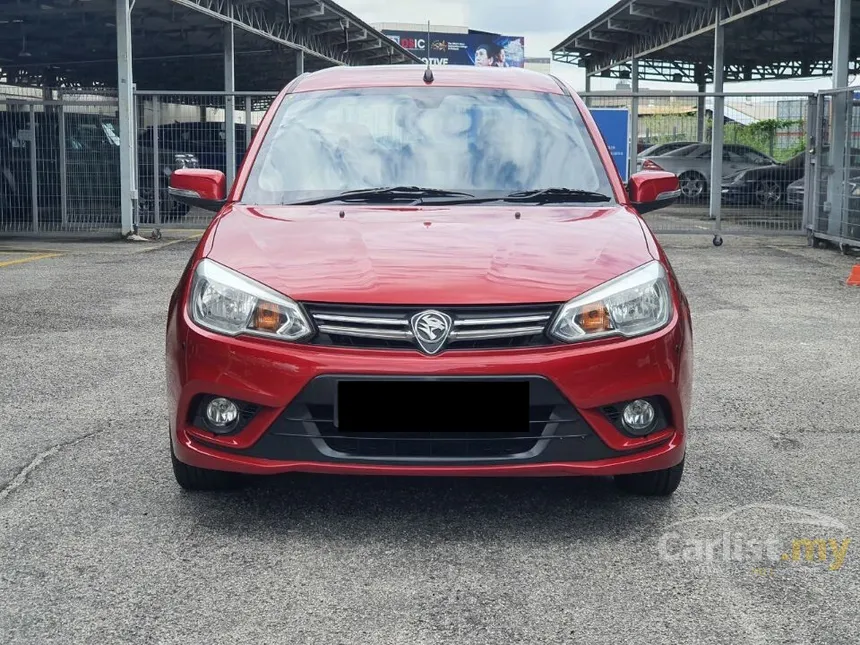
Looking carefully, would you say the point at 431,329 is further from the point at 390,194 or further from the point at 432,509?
the point at 390,194

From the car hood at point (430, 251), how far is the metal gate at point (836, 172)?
10622 mm

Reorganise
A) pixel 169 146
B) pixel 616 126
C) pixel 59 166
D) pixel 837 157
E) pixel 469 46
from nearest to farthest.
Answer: pixel 837 157 < pixel 169 146 < pixel 59 166 < pixel 616 126 < pixel 469 46

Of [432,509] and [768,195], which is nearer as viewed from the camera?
[432,509]

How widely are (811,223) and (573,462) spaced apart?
1310cm

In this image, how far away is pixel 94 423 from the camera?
5191mm

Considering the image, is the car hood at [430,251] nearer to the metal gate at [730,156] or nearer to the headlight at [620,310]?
the headlight at [620,310]

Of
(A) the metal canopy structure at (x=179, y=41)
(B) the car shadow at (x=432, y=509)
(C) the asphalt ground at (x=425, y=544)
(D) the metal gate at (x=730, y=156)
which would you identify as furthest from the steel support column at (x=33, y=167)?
(B) the car shadow at (x=432, y=509)

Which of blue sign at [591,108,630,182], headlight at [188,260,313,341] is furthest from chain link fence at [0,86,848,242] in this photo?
headlight at [188,260,313,341]

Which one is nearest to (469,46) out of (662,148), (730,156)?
(730,156)

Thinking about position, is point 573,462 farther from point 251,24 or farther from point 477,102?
point 251,24

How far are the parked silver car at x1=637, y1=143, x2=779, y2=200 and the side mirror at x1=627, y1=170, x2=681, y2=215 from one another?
18889mm

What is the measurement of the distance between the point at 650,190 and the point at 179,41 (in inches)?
989

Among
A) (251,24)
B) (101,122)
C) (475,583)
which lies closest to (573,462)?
(475,583)

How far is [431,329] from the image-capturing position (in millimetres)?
3461
